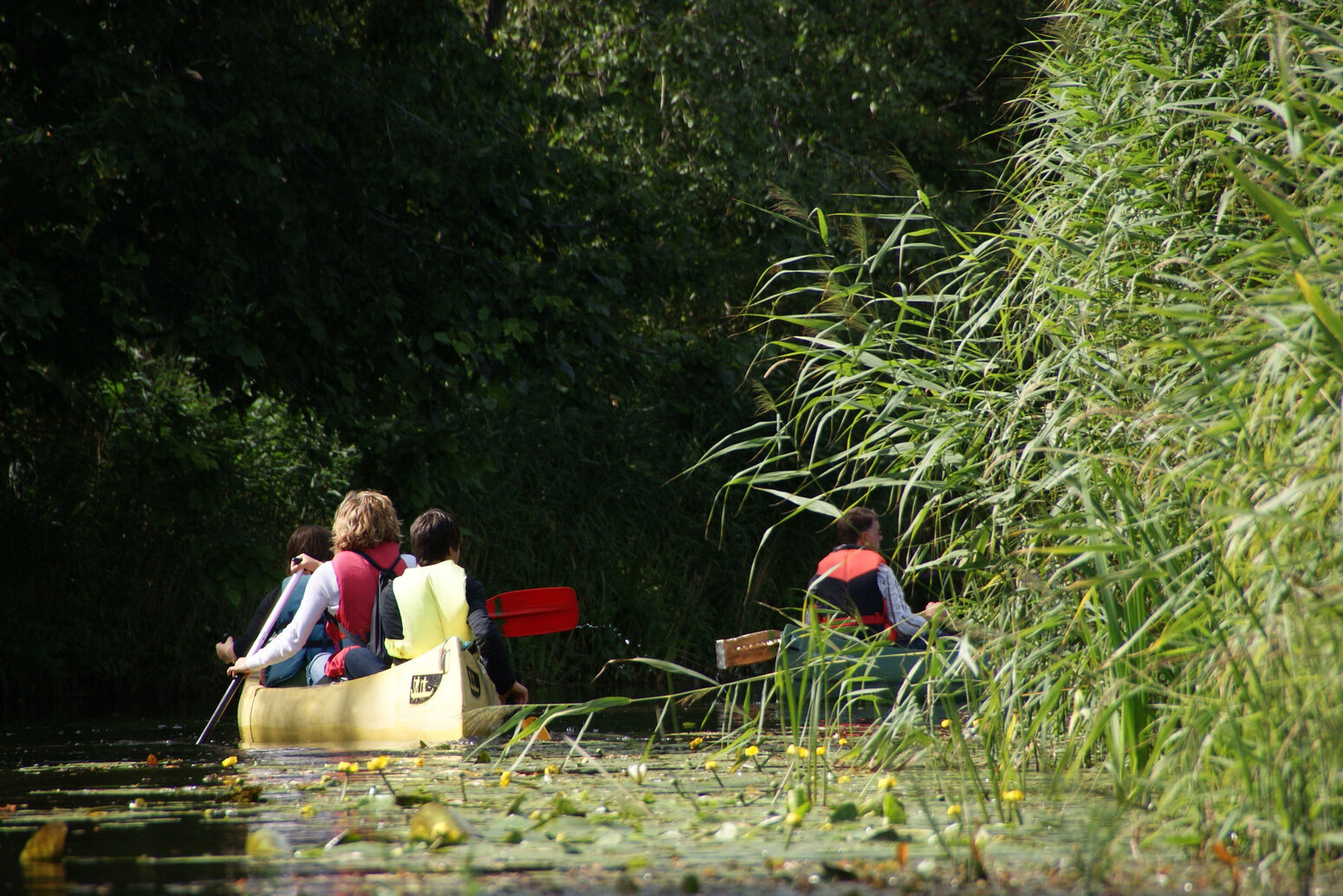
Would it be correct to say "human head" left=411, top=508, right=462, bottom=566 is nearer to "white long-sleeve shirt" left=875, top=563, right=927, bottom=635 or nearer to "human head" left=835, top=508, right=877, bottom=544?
"human head" left=835, top=508, right=877, bottom=544

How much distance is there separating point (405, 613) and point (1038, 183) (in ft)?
11.9

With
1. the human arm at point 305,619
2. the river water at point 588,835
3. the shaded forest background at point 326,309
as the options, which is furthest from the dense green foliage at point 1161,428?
the human arm at point 305,619

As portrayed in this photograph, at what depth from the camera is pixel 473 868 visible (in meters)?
3.04

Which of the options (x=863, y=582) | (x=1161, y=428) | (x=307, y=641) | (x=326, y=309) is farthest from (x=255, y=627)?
(x=1161, y=428)

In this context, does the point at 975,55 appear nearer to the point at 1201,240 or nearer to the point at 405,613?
the point at 405,613

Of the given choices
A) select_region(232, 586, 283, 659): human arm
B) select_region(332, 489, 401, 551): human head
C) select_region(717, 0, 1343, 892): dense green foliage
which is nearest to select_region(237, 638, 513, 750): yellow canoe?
select_region(232, 586, 283, 659): human arm

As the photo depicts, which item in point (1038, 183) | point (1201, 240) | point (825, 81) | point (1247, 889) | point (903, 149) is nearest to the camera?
point (1247, 889)

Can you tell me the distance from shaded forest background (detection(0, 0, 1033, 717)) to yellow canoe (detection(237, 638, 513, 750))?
2.83 metres

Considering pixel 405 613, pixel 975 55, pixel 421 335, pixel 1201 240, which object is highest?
pixel 975 55

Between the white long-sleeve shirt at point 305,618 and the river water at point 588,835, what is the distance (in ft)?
5.72

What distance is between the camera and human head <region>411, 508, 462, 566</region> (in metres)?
7.05

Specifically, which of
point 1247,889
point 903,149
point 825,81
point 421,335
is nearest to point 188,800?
point 1247,889

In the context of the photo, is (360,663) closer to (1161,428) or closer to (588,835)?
(588,835)

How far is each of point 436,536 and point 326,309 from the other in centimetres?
383
